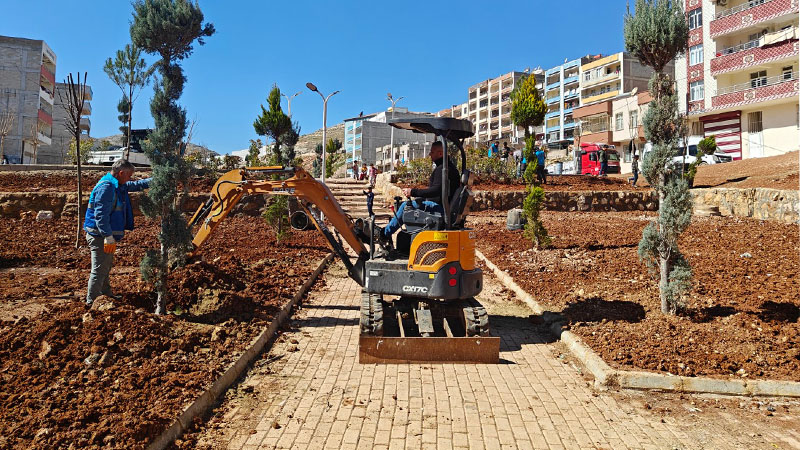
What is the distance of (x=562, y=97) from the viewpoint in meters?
69.2

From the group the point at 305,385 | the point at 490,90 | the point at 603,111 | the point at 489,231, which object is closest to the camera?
the point at 305,385

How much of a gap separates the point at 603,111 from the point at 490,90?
36.3 meters

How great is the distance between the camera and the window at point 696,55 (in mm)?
37344

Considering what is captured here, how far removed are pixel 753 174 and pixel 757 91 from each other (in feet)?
49.0

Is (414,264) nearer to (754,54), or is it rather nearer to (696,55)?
(754,54)

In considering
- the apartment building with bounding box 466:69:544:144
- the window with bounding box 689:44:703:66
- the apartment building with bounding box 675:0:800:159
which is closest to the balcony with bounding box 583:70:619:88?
the apartment building with bounding box 466:69:544:144

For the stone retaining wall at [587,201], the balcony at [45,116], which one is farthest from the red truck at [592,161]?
the balcony at [45,116]

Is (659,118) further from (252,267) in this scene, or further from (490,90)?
(490,90)

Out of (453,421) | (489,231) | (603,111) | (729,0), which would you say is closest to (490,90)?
(603,111)

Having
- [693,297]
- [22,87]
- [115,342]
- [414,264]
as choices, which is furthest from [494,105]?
[115,342]

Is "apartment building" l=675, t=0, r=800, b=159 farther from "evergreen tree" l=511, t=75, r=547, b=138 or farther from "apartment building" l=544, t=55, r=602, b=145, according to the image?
"apartment building" l=544, t=55, r=602, b=145

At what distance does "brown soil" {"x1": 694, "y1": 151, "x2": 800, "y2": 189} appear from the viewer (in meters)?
16.7

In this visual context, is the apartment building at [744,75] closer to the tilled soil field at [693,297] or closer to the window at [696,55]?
the window at [696,55]

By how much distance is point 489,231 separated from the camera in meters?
15.5
